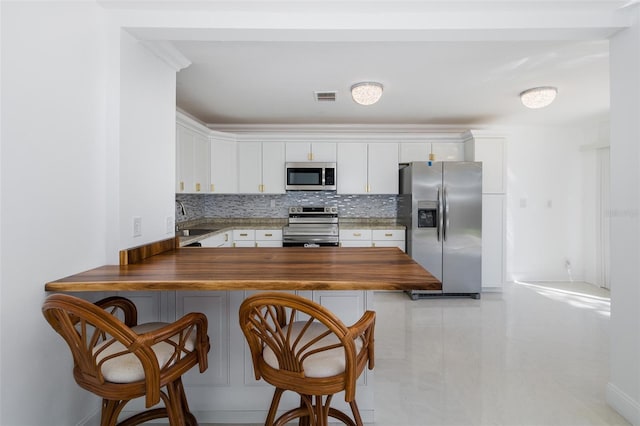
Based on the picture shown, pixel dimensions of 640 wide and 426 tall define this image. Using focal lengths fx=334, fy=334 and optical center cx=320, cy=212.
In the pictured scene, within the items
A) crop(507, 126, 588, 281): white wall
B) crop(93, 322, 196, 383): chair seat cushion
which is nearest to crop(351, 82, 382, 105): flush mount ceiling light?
crop(93, 322, 196, 383): chair seat cushion

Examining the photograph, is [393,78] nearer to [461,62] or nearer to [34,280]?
[461,62]

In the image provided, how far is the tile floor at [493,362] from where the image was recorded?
2.02 meters

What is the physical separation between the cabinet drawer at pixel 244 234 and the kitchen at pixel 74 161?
88.0 inches

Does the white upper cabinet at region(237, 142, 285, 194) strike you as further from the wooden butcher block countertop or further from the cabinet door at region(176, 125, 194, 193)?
the wooden butcher block countertop

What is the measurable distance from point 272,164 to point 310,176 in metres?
0.60

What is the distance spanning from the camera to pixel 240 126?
4.96 m

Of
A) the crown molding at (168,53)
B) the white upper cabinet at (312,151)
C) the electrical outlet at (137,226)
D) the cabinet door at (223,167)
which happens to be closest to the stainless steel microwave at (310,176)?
the white upper cabinet at (312,151)

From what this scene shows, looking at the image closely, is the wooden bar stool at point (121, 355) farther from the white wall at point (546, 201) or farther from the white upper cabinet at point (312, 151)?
the white wall at point (546, 201)

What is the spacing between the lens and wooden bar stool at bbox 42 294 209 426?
3.82 feet

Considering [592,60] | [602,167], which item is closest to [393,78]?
[592,60]

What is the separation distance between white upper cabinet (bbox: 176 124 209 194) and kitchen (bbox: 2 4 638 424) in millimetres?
1360

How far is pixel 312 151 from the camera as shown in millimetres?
4883

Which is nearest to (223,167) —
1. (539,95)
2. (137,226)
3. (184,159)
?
(184,159)

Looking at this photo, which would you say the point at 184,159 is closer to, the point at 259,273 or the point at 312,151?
the point at 312,151
